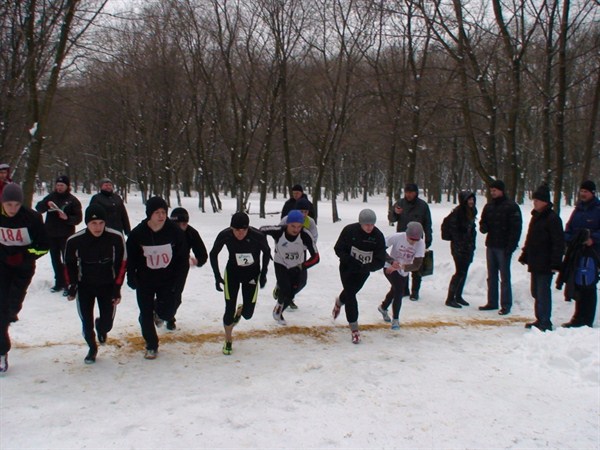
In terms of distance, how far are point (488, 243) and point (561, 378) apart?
3571mm

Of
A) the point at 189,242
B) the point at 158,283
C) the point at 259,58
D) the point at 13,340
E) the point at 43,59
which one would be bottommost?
the point at 13,340

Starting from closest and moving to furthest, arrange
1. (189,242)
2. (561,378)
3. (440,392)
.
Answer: (440,392)
(561,378)
(189,242)

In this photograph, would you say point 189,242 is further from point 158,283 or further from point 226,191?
point 226,191

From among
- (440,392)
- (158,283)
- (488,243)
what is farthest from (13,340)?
(488,243)

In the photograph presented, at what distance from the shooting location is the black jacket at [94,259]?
525 centimetres

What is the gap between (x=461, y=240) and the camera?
884 cm

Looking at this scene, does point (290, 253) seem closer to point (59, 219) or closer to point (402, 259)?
point (402, 259)

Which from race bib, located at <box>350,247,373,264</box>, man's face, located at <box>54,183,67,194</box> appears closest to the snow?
race bib, located at <box>350,247,373,264</box>

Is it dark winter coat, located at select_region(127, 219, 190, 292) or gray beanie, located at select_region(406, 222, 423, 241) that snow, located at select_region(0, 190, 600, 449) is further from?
gray beanie, located at select_region(406, 222, 423, 241)

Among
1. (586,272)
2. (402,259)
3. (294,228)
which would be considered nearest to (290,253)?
(294,228)

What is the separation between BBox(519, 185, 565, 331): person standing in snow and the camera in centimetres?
720

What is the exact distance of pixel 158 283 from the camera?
5.59m

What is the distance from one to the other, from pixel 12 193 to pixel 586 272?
25.6ft

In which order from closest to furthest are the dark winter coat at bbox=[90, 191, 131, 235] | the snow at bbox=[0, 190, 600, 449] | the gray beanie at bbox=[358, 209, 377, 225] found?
the snow at bbox=[0, 190, 600, 449]
the gray beanie at bbox=[358, 209, 377, 225]
the dark winter coat at bbox=[90, 191, 131, 235]
